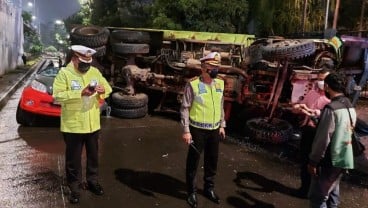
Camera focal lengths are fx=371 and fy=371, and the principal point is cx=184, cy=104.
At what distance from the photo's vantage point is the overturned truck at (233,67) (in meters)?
6.83

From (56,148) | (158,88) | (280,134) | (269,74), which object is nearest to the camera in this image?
(56,148)

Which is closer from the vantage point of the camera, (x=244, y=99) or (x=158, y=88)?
(x=244, y=99)

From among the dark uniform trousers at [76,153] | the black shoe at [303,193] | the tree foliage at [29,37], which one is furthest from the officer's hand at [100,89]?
the tree foliage at [29,37]

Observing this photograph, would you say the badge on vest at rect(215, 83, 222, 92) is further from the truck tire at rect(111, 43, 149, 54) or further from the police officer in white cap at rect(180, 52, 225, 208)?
the truck tire at rect(111, 43, 149, 54)

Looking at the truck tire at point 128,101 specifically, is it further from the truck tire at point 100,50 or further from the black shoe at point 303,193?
the black shoe at point 303,193

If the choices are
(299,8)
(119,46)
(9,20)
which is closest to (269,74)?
(119,46)

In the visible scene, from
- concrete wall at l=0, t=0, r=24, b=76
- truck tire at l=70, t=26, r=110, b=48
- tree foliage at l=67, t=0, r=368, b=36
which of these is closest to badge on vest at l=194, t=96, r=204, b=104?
truck tire at l=70, t=26, r=110, b=48

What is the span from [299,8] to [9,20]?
15.4m

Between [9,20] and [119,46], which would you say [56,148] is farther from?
[9,20]

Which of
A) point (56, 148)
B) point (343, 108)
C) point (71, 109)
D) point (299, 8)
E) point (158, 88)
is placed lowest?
point (56, 148)

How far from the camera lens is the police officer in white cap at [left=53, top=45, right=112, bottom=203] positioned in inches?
159

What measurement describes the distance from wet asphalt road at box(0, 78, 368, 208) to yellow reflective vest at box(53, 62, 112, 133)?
884 mm

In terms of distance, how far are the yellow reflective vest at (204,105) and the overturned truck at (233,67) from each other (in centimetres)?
274

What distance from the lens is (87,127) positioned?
163 inches
